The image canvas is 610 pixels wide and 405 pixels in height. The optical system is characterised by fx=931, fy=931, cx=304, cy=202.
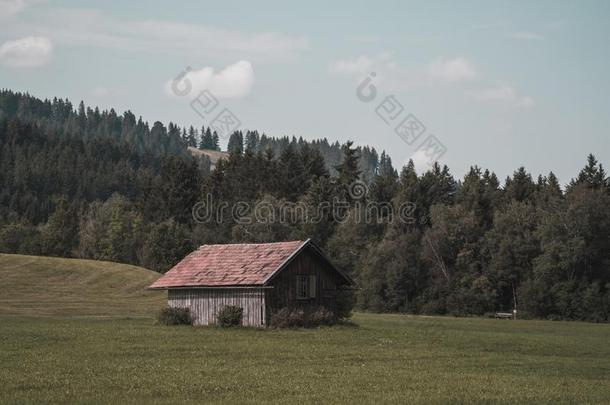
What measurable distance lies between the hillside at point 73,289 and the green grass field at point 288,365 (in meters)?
14.1

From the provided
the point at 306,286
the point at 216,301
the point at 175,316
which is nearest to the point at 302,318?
the point at 306,286

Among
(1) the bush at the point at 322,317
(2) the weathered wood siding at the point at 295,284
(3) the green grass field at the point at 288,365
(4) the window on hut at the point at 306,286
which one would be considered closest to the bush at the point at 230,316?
(2) the weathered wood siding at the point at 295,284

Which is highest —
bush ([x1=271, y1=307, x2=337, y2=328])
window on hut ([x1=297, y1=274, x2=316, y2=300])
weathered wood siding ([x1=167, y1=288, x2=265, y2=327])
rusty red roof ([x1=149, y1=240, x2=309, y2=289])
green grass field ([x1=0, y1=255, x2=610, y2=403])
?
rusty red roof ([x1=149, y1=240, x2=309, y2=289])

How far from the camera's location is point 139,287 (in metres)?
91.2

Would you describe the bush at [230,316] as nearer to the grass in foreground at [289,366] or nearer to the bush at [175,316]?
the grass in foreground at [289,366]

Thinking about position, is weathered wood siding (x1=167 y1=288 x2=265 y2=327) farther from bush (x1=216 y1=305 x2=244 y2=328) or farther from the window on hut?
the window on hut

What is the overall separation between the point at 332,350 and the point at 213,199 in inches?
4191

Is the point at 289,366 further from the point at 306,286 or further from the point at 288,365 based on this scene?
the point at 306,286

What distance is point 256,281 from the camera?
5409 centimetres

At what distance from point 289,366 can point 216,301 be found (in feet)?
80.2

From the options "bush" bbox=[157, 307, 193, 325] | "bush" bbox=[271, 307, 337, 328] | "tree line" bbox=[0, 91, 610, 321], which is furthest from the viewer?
"tree line" bbox=[0, 91, 610, 321]

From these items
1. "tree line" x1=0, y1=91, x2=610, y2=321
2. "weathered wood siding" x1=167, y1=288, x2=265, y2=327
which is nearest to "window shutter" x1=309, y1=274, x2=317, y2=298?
"weathered wood siding" x1=167, y1=288, x2=265, y2=327

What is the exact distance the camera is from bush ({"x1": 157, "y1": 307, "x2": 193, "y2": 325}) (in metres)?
57.2

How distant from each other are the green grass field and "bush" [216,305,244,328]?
7.29 ft
